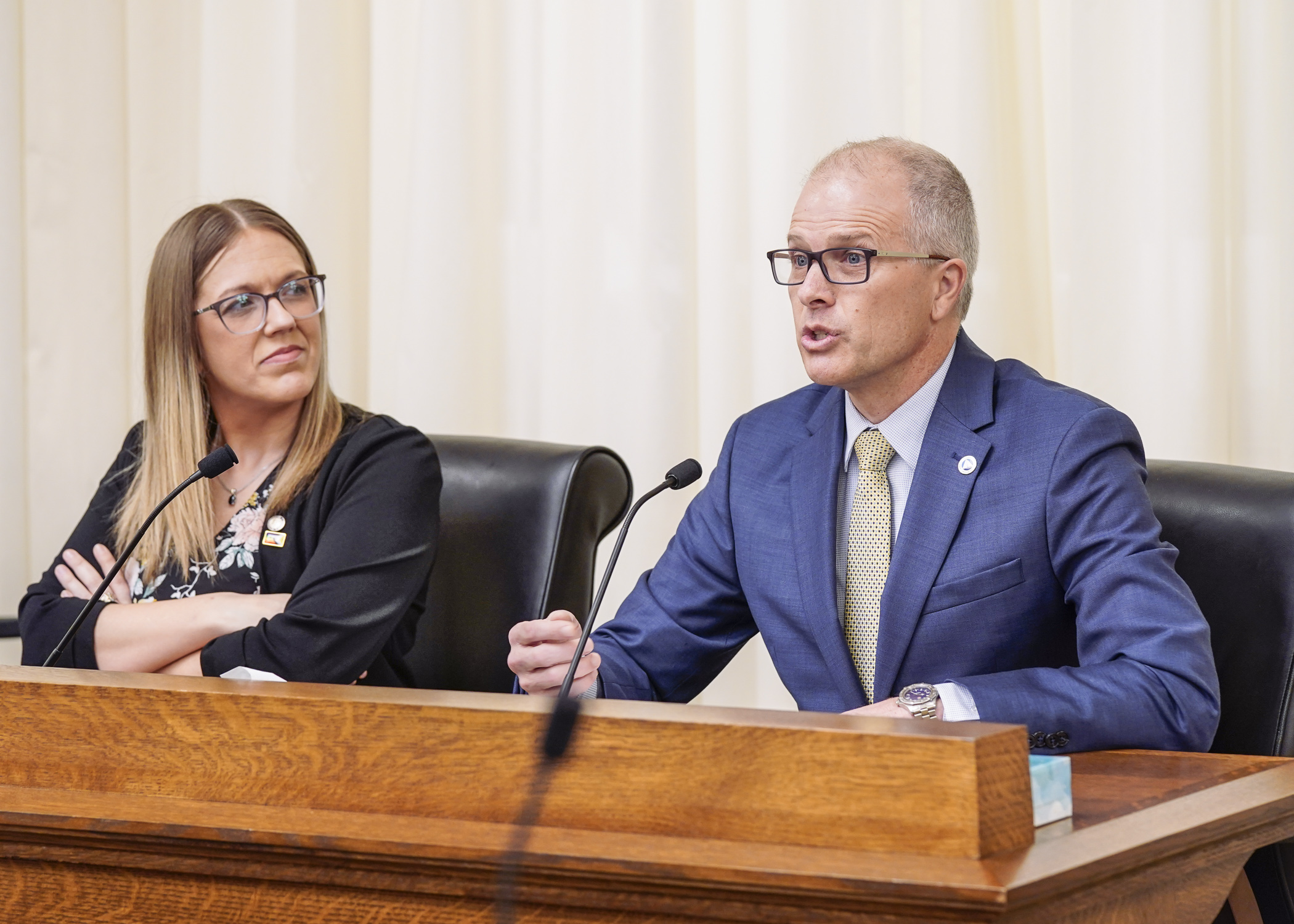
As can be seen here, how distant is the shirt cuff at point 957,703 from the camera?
1434 millimetres

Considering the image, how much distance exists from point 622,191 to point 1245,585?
1542 millimetres

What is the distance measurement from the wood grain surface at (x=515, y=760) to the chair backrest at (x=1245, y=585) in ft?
2.95

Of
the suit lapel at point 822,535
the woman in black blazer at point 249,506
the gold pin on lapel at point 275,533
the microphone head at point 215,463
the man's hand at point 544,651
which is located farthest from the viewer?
the gold pin on lapel at point 275,533

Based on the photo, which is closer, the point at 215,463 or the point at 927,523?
the point at 215,463

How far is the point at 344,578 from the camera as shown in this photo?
6.75ft

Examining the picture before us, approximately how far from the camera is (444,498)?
7.73 feet

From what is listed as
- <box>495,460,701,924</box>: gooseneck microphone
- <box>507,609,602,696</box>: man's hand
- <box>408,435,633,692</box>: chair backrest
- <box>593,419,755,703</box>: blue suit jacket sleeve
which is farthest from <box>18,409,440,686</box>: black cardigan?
<box>495,460,701,924</box>: gooseneck microphone

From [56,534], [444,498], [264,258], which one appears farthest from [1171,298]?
[56,534]

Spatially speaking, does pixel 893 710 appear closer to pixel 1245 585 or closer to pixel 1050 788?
pixel 1050 788

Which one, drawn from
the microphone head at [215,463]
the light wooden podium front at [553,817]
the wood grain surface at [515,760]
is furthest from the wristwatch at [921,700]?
the microphone head at [215,463]

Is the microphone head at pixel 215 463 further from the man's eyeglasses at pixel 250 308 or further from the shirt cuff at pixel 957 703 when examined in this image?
the shirt cuff at pixel 957 703

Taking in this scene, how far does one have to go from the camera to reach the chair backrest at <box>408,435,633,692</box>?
2252mm

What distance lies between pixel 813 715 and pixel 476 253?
2113 mm

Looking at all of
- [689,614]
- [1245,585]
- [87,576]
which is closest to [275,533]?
[87,576]
